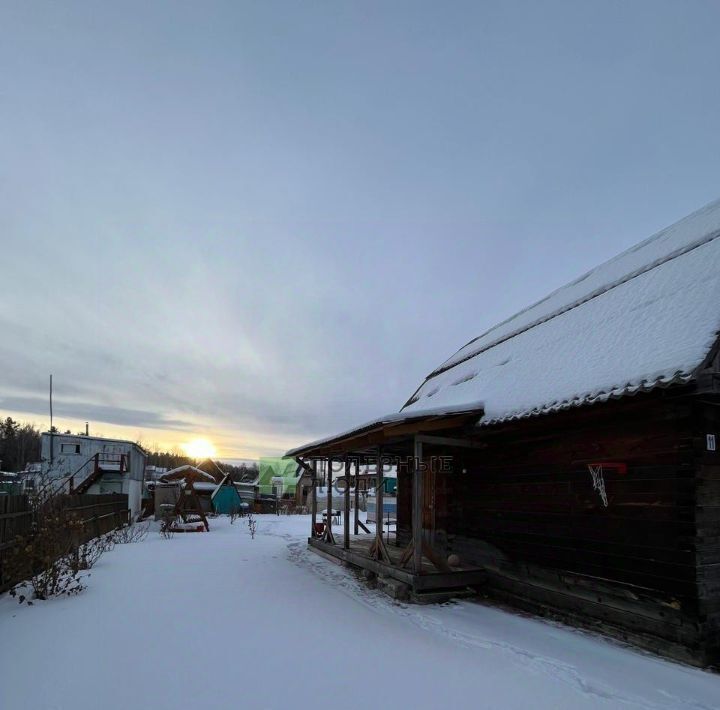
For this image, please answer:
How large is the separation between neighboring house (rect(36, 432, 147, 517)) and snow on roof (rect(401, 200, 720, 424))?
23717mm

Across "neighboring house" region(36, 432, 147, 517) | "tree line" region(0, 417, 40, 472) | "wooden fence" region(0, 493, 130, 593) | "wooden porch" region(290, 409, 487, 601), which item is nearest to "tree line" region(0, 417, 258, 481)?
"tree line" region(0, 417, 40, 472)

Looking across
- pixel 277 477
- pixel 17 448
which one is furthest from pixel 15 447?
pixel 277 477

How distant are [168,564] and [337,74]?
11.5 metres

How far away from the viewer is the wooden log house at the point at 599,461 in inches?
229

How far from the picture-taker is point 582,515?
723 cm

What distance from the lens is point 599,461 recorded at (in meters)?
7.02

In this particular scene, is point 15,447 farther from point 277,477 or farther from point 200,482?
point 200,482

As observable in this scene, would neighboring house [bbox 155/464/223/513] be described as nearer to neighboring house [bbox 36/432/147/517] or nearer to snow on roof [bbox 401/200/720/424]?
neighboring house [bbox 36/432/147/517]

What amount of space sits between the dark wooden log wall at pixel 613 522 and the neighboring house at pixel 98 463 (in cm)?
2457

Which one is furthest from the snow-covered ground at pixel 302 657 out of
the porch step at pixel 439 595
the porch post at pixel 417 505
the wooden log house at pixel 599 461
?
the porch post at pixel 417 505

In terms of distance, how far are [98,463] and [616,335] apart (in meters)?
32.7

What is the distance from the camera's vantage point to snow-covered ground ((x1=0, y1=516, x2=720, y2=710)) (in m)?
4.75

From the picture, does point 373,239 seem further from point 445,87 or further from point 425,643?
point 425,643

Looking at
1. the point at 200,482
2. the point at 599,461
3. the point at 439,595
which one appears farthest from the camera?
the point at 200,482
